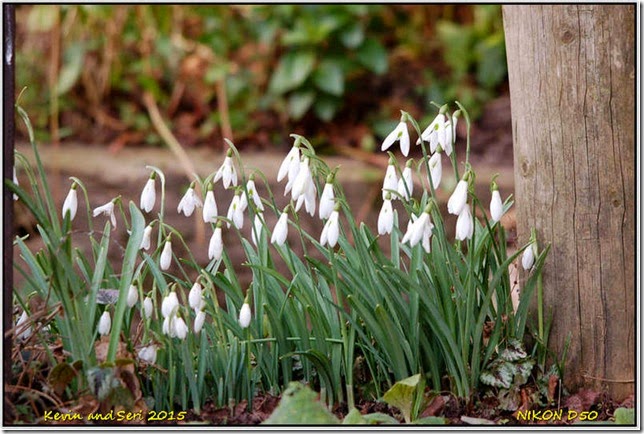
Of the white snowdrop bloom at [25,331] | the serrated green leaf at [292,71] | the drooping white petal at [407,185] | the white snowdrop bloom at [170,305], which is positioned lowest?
the white snowdrop bloom at [25,331]

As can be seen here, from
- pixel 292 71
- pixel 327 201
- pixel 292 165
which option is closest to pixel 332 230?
pixel 327 201

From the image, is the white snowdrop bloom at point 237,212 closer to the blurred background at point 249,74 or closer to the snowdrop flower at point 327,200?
the snowdrop flower at point 327,200

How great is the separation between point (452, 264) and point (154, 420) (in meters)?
1.02

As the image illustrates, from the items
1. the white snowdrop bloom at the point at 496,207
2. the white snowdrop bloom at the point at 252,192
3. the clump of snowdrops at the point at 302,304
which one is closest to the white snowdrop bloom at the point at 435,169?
the clump of snowdrops at the point at 302,304

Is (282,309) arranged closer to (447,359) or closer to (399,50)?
(447,359)

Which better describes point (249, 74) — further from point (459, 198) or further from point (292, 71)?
point (459, 198)

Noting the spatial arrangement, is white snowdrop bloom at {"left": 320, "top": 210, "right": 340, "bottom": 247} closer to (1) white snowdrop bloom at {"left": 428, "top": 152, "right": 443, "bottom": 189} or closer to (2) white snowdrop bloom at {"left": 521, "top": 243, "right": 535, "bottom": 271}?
(1) white snowdrop bloom at {"left": 428, "top": 152, "right": 443, "bottom": 189}

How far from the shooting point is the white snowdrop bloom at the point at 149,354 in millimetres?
2551

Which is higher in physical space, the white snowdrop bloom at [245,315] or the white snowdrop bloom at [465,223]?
the white snowdrop bloom at [465,223]

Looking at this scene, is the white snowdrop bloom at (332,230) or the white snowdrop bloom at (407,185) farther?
the white snowdrop bloom at (407,185)

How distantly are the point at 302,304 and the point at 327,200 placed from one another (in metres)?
0.37

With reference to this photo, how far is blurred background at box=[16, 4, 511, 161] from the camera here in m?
6.84

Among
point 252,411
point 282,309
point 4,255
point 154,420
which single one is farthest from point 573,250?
point 4,255

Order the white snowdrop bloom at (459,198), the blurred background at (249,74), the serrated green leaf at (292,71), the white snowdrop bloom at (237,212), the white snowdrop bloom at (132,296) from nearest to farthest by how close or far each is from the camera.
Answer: the white snowdrop bloom at (459,198) < the white snowdrop bloom at (132,296) < the white snowdrop bloom at (237,212) < the serrated green leaf at (292,71) < the blurred background at (249,74)
